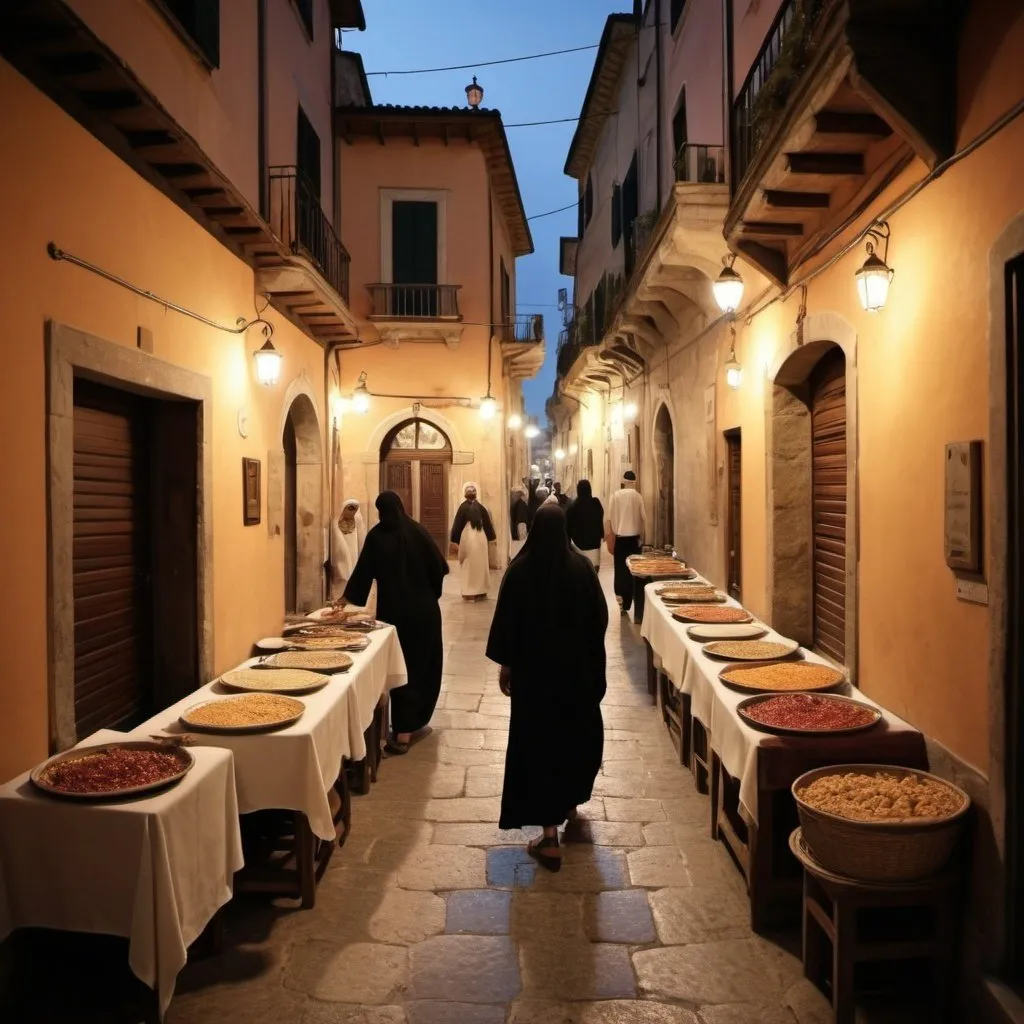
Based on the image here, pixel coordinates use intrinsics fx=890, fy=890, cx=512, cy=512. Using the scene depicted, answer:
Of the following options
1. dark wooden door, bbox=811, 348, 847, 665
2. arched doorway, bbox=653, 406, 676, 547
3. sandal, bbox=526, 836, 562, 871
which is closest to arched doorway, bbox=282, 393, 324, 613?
arched doorway, bbox=653, 406, 676, 547

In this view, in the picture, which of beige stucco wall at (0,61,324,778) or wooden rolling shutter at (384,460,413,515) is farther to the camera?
wooden rolling shutter at (384,460,413,515)

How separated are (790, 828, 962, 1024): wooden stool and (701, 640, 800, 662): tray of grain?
6.35ft

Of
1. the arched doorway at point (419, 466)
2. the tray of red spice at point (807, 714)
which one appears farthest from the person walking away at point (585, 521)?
the tray of red spice at point (807, 714)

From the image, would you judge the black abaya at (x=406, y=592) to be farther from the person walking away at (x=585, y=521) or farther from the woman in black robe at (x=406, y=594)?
→ the person walking away at (x=585, y=521)

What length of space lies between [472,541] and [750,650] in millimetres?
8804

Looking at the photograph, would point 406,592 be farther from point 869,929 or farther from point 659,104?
point 659,104

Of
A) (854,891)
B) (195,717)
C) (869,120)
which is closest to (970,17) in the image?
(869,120)

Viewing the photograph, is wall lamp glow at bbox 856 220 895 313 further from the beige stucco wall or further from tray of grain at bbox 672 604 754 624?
the beige stucco wall

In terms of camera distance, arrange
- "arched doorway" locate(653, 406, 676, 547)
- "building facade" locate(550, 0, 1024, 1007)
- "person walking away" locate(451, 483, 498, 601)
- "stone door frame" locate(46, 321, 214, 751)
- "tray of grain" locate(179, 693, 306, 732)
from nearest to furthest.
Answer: "building facade" locate(550, 0, 1024, 1007)
"stone door frame" locate(46, 321, 214, 751)
"tray of grain" locate(179, 693, 306, 732)
"arched doorway" locate(653, 406, 676, 547)
"person walking away" locate(451, 483, 498, 601)

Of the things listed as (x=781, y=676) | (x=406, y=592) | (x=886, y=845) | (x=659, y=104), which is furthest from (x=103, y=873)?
(x=659, y=104)

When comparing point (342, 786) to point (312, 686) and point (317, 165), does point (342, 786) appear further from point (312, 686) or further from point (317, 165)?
point (317, 165)

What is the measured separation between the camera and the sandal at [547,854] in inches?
195

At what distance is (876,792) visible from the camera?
3715 millimetres

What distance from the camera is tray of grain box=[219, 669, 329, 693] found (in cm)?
514
